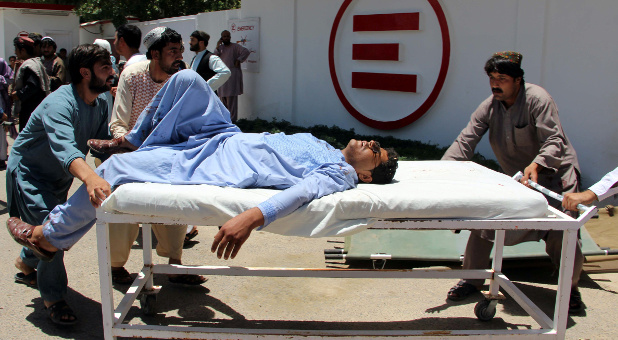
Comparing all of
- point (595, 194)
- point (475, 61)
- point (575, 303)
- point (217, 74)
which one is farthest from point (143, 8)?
point (595, 194)

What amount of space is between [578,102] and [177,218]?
204 inches

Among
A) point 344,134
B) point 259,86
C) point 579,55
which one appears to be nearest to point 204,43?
point 344,134

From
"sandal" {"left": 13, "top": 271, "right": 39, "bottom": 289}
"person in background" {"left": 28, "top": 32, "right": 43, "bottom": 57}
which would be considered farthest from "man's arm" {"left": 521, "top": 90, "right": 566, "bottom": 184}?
"person in background" {"left": 28, "top": 32, "right": 43, "bottom": 57}

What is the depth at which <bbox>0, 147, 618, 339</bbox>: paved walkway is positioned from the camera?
11.3 ft

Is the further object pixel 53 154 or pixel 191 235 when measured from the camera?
pixel 191 235

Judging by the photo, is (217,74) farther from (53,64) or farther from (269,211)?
(269,211)

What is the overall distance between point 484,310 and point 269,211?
5.68ft

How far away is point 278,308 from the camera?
12.0ft

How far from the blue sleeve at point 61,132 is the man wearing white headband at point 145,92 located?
48 centimetres

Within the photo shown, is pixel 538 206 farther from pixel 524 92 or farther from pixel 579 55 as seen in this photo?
pixel 579 55

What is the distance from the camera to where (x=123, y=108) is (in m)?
3.71

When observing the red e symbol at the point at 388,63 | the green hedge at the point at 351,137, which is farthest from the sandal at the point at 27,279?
the red e symbol at the point at 388,63

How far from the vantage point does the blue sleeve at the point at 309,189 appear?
2.53 meters

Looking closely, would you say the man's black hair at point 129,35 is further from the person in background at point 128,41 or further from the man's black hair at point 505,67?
the man's black hair at point 505,67
